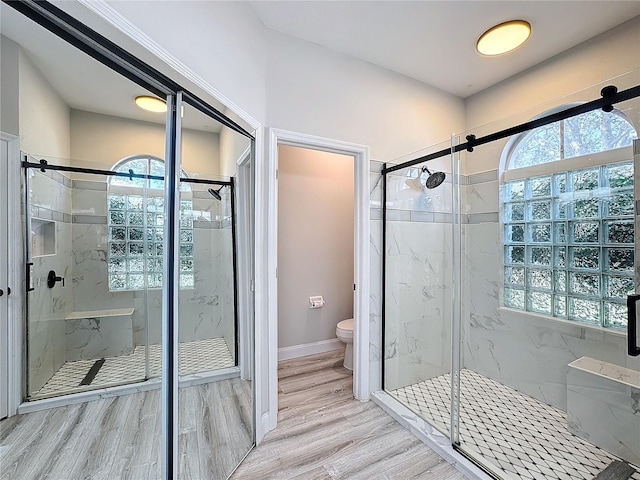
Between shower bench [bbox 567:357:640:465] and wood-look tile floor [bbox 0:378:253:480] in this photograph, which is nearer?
wood-look tile floor [bbox 0:378:253:480]

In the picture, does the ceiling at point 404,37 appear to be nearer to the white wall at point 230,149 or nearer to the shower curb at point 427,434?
the white wall at point 230,149

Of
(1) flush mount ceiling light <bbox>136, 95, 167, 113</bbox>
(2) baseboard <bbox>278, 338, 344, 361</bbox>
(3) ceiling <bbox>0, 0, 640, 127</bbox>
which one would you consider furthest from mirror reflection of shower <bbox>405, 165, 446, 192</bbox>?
(2) baseboard <bbox>278, 338, 344, 361</bbox>

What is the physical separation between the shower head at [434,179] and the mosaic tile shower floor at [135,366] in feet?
7.00

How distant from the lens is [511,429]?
6.48 ft

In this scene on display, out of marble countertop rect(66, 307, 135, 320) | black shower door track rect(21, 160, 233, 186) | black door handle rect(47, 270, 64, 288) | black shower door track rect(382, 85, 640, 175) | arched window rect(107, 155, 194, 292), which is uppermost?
black shower door track rect(382, 85, 640, 175)

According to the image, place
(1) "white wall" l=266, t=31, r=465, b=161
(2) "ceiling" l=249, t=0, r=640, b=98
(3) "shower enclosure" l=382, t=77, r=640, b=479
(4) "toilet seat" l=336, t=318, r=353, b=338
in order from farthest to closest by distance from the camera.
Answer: (4) "toilet seat" l=336, t=318, r=353, b=338
(1) "white wall" l=266, t=31, r=465, b=161
(2) "ceiling" l=249, t=0, r=640, b=98
(3) "shower enclosure" l=382, t=77, r=640, b=479

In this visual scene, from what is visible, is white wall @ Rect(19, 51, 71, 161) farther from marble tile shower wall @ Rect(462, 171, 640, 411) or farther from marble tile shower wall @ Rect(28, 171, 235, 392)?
marble tile shower wall @ Rect(462, 171, 640, 411)

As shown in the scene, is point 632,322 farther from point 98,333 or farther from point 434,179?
point 98,333

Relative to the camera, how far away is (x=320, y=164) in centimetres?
341

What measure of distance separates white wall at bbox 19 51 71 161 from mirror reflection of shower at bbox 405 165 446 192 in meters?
2.35

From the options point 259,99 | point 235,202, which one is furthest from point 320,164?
point 235,202

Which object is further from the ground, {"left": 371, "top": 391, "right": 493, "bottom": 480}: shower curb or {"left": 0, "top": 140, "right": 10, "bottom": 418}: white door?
{"left": 0, "top": 140, "right": 10, "bottom": 418}: white door

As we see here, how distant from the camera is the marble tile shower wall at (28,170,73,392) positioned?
1370 millimetres

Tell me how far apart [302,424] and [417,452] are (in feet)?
2.63
